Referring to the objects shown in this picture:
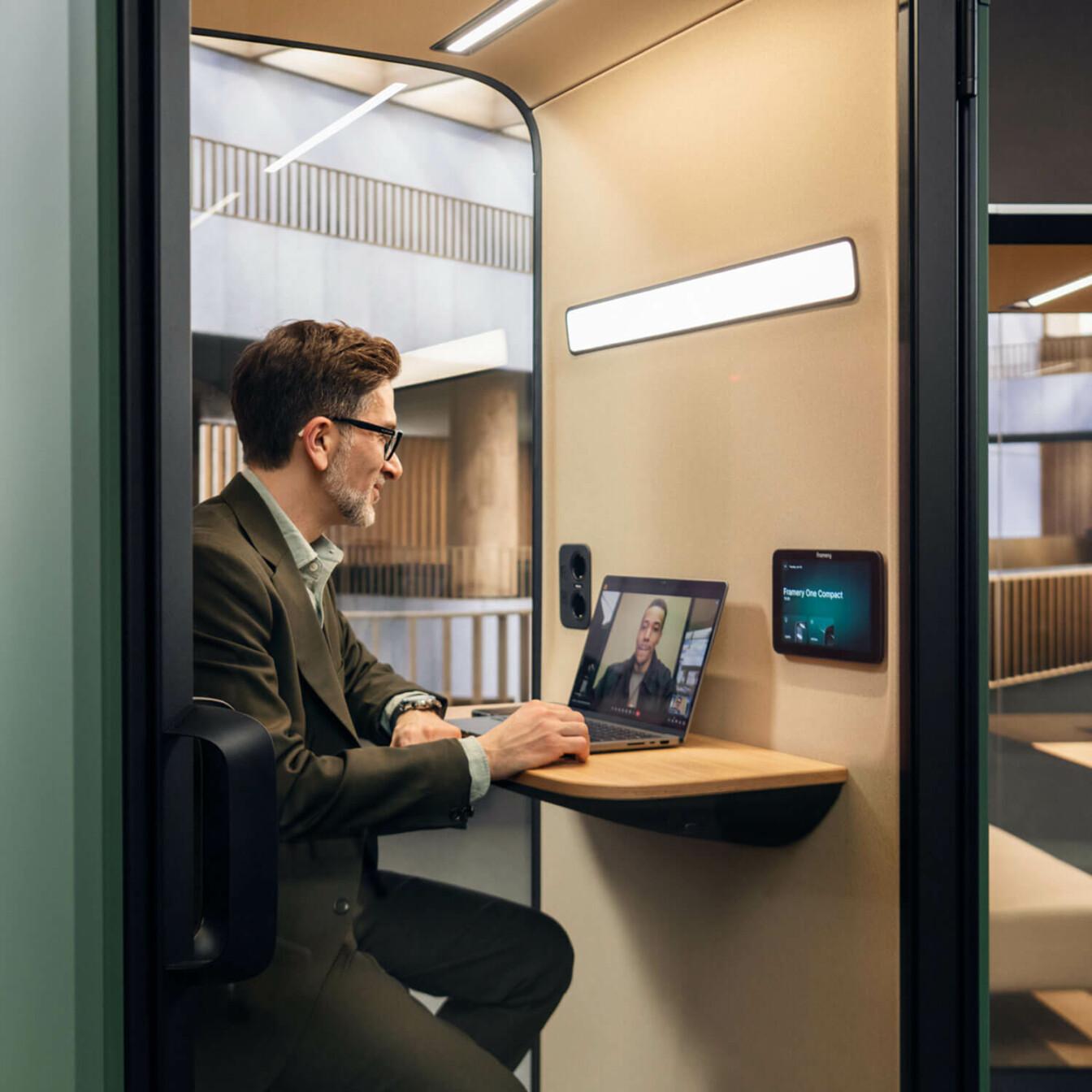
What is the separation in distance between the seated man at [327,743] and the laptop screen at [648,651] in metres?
0.32

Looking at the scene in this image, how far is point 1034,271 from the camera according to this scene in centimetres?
262

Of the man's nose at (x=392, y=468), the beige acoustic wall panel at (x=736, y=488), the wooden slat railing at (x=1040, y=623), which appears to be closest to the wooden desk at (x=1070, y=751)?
the wooden slat railing at (x=1040, y=623)

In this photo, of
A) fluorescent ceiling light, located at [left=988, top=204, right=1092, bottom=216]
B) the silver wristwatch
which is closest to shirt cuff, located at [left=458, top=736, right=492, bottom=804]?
the silver wristwatch

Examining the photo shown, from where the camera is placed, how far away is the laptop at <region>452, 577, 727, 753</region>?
2182 mm

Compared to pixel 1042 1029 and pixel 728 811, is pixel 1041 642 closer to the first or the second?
pixel 1042 1029

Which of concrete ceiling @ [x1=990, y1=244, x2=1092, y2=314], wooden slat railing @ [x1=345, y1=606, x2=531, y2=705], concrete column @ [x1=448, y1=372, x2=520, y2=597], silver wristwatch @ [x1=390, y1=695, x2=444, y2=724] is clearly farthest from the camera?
concrete ceiling @ [x1=990, y1=244, x2=1092, y2=314]

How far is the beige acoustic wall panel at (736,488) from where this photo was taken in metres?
1.86

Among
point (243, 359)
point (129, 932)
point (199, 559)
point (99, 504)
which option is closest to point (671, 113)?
point (243, 359)

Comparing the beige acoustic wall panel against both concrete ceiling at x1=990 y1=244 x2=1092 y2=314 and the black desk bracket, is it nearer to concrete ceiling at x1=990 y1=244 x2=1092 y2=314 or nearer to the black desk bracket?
the black desk bracket

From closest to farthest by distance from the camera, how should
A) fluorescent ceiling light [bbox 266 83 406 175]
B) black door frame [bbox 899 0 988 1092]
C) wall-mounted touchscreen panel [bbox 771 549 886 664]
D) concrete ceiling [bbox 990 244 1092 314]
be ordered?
black door frame [bbox 899 0 988 1092] < wall-mounted touchscreen panel [bbox 771 549 886 664] < fluorescent ceiling light [bbox 266 83 406 175] < concrete ceiling [bbox 990 244 1092 314]

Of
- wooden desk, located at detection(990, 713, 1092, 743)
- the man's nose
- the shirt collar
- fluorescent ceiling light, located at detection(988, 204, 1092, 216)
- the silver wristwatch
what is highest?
fluorescent ceiling light, located at detection(988, 204, 1092, 216)

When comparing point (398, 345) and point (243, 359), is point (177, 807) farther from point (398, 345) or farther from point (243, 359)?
point (398, 345)

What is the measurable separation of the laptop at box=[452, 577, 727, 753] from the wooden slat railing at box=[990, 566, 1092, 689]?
0.81m

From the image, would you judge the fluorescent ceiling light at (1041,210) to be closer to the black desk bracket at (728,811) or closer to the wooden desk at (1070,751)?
the wooden desk at (1070,751)
